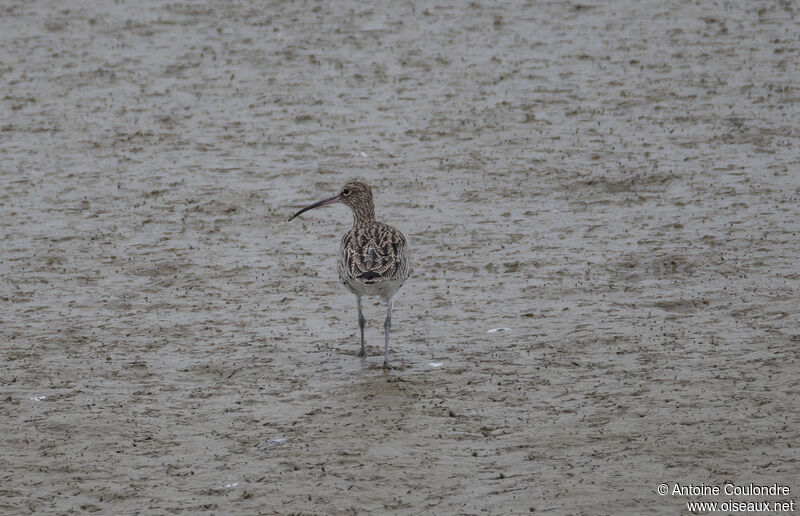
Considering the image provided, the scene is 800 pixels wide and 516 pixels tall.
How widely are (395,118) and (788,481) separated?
8.50m

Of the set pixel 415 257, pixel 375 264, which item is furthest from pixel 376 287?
pixel 415 257

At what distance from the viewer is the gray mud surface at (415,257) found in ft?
22.0

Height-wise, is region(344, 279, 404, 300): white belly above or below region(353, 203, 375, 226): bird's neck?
below

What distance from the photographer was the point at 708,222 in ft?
34.9

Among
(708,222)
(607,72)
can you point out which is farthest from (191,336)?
(607,72)

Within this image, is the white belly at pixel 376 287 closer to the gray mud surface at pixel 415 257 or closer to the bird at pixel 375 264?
the bird at pixel 375 264

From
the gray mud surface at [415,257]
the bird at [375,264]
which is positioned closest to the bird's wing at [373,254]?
the bird at [375,264]

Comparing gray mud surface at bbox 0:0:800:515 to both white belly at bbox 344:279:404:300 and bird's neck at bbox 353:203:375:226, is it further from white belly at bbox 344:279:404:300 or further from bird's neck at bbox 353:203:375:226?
bird's neck at bbox 353:203:375:226

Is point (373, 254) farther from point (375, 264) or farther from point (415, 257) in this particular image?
point (415, 257)

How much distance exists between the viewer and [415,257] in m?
10.3

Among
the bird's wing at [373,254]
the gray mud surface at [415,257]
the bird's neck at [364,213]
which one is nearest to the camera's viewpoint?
the gray mud surface at [415,257]

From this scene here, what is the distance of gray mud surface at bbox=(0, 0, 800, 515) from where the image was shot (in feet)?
22.0

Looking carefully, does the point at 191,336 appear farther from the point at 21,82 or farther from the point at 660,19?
the point at 660,19

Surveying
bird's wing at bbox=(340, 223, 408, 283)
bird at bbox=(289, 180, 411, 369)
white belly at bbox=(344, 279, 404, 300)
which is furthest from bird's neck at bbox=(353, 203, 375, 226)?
white belly at bbox=(344, 279, 404, 300)
